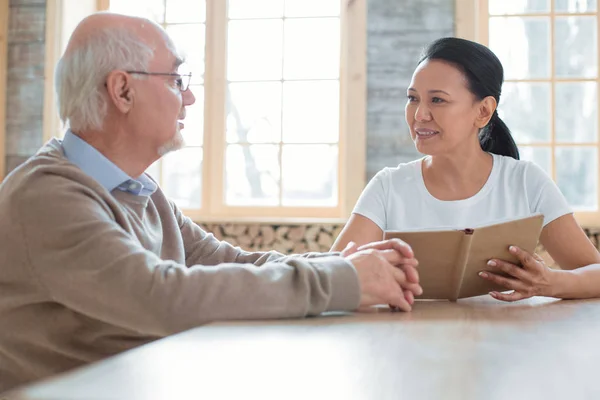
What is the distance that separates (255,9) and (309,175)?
113 centimetres

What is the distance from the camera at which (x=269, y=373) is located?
0.70 meters

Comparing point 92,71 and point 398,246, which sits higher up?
point 92,71

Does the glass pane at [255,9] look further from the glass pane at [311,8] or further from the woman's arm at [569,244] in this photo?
the woman's arm at [569,244]

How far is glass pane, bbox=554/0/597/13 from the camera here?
4.09 meters

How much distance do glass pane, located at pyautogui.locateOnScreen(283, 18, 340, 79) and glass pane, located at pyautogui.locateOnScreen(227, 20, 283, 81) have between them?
0.06 m

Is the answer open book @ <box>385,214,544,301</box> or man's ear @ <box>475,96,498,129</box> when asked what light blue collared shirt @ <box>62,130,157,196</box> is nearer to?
A: open book @ <box>385,214,544,301</box>

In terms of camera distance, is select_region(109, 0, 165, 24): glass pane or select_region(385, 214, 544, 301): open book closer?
select_region(385, 214, 544, 301): open book

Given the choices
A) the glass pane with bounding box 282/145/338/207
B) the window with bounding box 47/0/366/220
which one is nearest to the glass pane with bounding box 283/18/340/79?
the window with bounding box 47/0/366/220

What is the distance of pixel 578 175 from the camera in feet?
13.4

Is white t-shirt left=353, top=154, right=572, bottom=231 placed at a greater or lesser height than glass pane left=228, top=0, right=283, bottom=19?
lesser

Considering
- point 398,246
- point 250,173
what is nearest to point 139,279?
point 398,246

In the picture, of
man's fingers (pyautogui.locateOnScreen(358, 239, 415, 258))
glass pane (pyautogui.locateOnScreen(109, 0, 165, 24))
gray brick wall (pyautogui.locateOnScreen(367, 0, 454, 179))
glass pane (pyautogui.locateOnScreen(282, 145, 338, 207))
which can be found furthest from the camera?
glass pane (pyautogui.locateOnScreen(109, 0, 165, 24))

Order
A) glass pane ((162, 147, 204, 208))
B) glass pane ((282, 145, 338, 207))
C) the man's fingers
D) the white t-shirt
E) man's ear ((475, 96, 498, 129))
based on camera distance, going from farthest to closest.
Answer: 1. glass pane ((162, 147, 204, 208))
2. glass pane ((282, 145, 338, 207))
3. man's ear ((475, 96, 498, 129))
4. the white t-shirt
5. the man's fingers

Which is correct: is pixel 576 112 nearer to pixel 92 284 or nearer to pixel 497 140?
pixel 497 140
